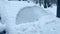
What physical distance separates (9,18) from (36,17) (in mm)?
1326

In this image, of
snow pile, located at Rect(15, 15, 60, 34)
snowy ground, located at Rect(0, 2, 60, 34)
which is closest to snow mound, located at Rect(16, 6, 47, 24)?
snowy ground, located at Rect(0, 2, 60, 34)

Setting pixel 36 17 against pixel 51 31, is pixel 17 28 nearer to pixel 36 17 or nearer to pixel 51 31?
pixel 36 17

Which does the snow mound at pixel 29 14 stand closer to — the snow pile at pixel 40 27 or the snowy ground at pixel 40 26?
the snowy ground at pixel 40 26

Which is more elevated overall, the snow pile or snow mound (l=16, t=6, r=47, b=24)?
snow mound (l=16, t=6, r=47, b=24)

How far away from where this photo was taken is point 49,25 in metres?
5.06

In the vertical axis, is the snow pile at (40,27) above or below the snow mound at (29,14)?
below

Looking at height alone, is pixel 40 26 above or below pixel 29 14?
below

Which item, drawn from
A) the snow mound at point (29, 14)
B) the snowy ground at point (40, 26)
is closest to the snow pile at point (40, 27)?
the snowy ground at point (40, 26)

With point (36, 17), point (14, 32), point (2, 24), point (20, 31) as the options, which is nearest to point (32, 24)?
point (36, 17)

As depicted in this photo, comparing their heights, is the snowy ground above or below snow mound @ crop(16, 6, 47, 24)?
below

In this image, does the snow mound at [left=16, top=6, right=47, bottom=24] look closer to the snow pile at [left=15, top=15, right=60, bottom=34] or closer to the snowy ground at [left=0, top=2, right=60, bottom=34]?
the snowy ground at [left=0, top=2, right=60, bottom=34]

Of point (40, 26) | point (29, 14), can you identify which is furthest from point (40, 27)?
point (29, 14)

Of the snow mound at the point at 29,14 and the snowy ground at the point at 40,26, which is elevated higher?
the snow mound at the point at 29,14

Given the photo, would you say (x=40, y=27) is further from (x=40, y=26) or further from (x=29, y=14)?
(x=29, y=14)
